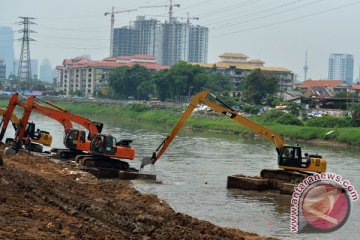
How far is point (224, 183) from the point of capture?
34344 mm

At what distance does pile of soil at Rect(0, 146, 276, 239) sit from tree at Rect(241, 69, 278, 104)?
84752mm

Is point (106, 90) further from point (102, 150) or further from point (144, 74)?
point (102, 150)

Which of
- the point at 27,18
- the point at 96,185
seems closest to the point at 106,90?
the point at 27,18

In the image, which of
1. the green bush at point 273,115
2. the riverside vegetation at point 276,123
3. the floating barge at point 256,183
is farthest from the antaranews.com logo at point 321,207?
the green bush at point 273,115

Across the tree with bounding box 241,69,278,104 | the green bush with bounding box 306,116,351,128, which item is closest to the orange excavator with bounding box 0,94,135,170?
the green bush with bounding box 306,116,351,128

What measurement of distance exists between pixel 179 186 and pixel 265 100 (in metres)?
80.6

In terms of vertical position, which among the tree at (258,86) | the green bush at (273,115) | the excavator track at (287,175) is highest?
the tree at (258,86)

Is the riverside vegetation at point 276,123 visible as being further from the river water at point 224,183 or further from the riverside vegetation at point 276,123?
the river water at point 224,183

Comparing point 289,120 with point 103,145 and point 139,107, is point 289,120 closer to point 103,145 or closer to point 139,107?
point 139,107

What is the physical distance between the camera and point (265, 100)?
367ft

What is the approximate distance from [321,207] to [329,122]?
54.9m

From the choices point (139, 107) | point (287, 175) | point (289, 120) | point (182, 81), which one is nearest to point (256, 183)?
point (287, 175)

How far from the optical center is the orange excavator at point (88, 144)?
110ft

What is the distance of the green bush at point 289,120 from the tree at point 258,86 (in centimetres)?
2546
